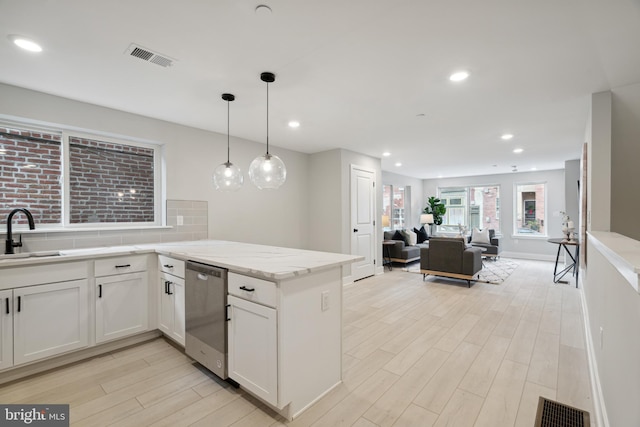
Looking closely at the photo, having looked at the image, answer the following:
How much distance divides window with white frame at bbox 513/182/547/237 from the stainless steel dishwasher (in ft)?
29.0

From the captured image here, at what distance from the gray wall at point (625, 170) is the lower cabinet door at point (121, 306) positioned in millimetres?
4731

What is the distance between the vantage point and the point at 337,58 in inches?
84.9

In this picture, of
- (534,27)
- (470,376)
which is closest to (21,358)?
(470,376)

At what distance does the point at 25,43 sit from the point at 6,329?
6.75 feet

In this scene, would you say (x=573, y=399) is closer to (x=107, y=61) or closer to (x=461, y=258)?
(x=461, y=258)

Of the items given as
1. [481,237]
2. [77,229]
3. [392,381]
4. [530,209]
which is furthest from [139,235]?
[530,209]

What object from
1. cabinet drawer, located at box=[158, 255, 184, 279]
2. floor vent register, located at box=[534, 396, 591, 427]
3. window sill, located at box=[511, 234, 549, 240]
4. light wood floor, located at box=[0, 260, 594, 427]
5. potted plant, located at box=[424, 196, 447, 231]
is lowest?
light wood floor, located at box=[0, 260, 594, 427]

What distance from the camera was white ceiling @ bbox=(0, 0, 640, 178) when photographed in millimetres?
1659

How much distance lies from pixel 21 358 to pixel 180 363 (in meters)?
1.13

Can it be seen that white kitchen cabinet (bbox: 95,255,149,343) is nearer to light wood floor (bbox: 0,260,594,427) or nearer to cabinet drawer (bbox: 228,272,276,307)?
light wood floor (bbox: 0,260,594,427)

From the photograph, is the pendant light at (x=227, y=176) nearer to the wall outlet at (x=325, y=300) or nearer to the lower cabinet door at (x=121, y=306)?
the lower cabinet door at (x=121, y=306)

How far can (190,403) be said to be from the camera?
1923mm

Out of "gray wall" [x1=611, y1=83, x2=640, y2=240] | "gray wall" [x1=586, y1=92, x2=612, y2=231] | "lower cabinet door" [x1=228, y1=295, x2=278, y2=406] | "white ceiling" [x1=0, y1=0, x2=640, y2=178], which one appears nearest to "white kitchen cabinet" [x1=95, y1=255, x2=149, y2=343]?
"lower cabinet door" [x1=228, y1=295, x2=278, y2=406]

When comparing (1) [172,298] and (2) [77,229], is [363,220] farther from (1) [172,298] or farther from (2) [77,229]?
(2) [77,229]
